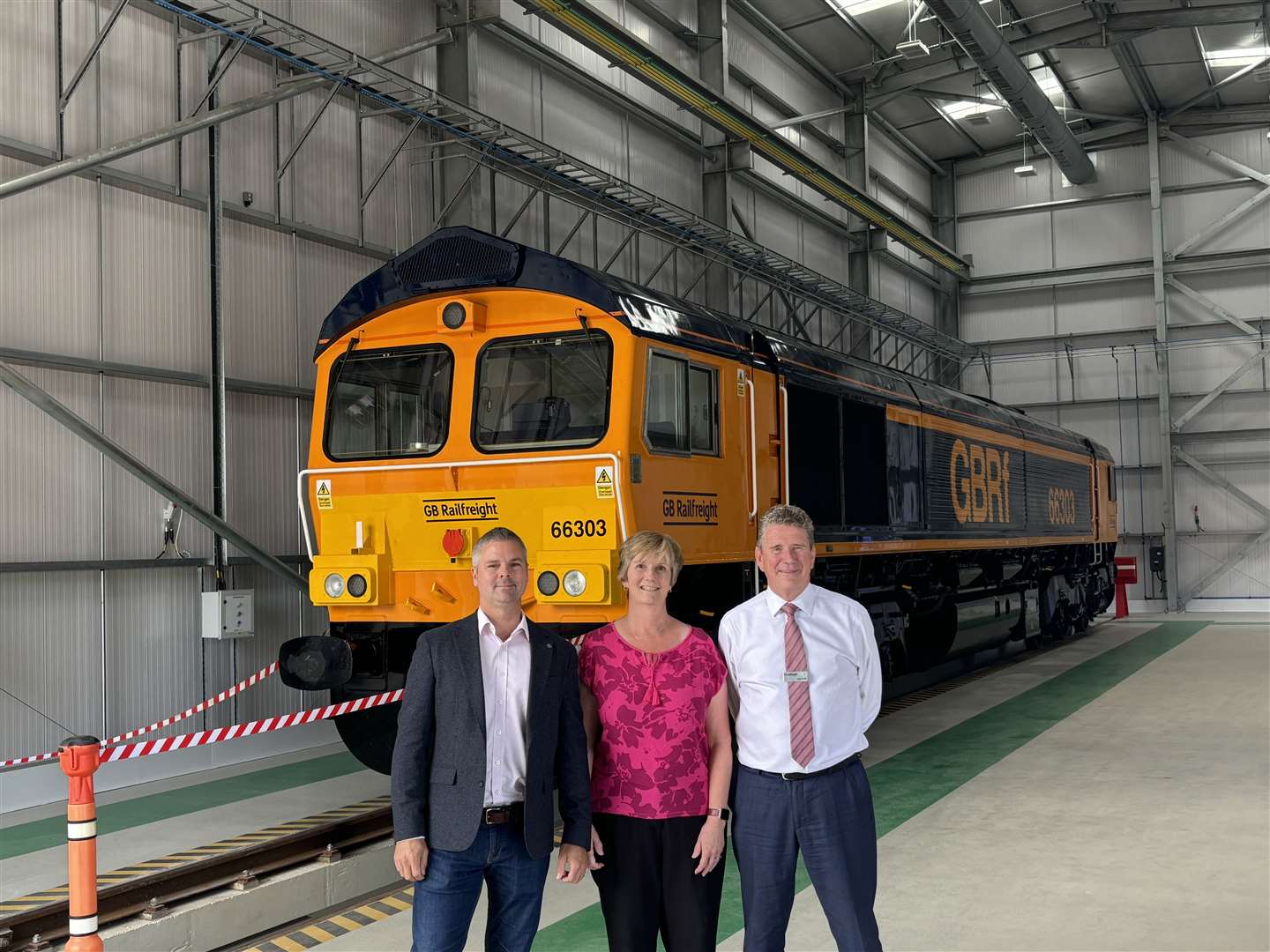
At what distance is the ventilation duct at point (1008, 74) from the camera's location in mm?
15422

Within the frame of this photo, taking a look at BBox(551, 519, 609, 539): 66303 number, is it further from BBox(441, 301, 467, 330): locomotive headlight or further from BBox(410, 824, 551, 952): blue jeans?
BBox(410, 824, 551, 952): blue jeans

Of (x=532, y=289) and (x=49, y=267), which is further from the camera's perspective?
(x=49, y=267)

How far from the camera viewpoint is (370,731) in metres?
7.45

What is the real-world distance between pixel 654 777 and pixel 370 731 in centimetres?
445

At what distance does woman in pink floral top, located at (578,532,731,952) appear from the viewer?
3414 mm

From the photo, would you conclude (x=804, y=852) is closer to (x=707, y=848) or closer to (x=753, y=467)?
(x=707, y=848)

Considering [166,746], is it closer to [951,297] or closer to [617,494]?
[617,494]

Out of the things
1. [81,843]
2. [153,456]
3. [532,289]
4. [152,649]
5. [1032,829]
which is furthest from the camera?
[153,456]

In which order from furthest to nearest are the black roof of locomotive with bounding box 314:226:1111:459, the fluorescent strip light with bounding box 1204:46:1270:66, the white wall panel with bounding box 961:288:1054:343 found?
the white wall panel with bounding box 961:288:1054:343 < the fluorescent strip light with bounding box 1204:46:1270:66 < the black roof of locomotive with bounding box 314:226:1111:459

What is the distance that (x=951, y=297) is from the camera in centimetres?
2769

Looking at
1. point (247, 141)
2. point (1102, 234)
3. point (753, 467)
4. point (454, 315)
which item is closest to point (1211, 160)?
point (1102, 234)

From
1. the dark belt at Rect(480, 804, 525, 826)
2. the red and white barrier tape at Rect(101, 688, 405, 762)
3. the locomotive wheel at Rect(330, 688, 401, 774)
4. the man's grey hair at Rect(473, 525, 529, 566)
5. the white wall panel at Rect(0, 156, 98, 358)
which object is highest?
the white wall panel at Rect(0, 156, 98, 358)

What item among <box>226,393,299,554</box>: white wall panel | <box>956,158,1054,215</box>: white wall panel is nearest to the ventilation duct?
<box>956,158,1054,215</box>: white wall panel

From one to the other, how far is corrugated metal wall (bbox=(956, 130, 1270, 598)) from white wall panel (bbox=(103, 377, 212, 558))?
2146 cm
